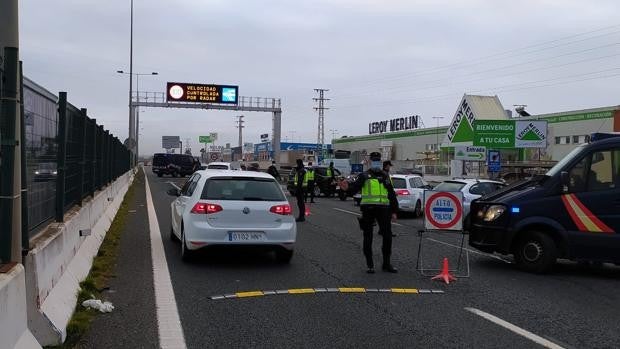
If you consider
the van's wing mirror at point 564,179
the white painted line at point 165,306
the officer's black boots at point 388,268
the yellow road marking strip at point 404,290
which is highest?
the van's wing mirror at point 564,179

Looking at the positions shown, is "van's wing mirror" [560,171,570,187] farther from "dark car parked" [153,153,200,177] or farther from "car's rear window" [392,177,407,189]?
"dark car parked" [153,153,200,177]

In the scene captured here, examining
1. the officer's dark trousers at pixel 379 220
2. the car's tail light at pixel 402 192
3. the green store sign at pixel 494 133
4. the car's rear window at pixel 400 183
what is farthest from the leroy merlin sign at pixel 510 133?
the officer's dark trousers at pixel 379 220

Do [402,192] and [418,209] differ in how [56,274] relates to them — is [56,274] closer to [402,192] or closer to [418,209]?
[402,192]

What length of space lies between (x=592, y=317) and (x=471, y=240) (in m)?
3.50

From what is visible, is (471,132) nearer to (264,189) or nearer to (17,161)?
(264,189)

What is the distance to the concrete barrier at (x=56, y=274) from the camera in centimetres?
517

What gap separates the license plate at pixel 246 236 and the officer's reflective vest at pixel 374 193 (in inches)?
63.8

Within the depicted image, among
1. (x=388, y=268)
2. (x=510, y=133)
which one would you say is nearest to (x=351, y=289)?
(x=388, y=268)

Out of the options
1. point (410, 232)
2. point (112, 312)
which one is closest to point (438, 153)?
point (410, 232)

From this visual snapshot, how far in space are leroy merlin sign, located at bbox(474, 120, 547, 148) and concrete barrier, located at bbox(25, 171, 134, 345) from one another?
29.2 meters

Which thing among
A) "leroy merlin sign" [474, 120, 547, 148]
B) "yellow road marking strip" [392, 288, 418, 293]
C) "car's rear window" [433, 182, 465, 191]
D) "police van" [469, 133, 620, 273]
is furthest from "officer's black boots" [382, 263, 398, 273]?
"leroy merlin sign" [474, 120, 547, 148]

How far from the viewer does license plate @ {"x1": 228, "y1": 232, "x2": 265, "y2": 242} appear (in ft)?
31.4

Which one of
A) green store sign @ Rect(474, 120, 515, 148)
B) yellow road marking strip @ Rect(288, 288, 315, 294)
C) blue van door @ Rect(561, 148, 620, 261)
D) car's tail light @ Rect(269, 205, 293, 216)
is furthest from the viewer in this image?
green store sign @ Rect(474, 120, 515, 148)

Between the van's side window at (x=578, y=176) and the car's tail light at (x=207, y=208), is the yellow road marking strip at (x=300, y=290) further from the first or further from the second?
the van's side window at (x=578, y=176)
